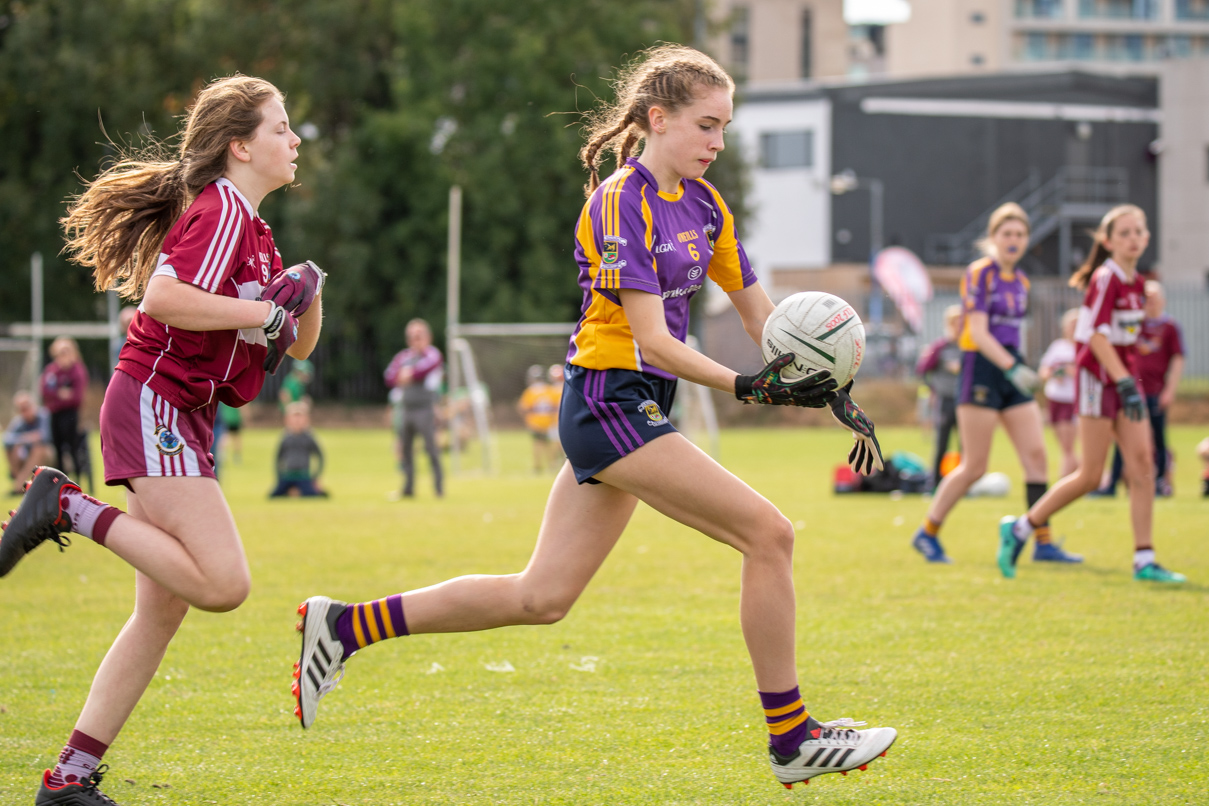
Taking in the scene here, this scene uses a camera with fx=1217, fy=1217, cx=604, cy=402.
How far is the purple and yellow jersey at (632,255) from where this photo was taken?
374 cm

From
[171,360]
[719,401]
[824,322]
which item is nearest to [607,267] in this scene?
[824,322]

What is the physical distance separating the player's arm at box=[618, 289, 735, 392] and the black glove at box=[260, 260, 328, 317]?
3.23 feet

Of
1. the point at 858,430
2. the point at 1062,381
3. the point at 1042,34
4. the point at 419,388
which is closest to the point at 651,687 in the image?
the point at 858,430

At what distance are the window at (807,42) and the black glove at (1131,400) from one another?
2930 inches

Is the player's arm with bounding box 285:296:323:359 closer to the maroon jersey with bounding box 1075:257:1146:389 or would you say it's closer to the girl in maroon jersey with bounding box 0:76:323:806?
the girl in maroon jersey with bounding box 0:76:323:806

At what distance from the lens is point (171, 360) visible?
366 centimetres

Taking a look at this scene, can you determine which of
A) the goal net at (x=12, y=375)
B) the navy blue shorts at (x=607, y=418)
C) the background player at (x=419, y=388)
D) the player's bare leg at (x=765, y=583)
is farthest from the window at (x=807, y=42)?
the player's bare leg at (x=765, y=583)

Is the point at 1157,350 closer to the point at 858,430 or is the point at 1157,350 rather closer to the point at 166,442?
the point at 858,430

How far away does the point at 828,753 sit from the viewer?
3693 millimetres

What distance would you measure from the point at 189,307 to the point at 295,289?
0.39 meters

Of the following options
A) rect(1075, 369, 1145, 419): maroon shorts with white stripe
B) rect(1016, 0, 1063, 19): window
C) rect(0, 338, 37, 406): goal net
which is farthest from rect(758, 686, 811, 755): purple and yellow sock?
rect(1016, 0, 1063, 19): window

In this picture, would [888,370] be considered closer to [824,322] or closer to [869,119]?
[869,119]

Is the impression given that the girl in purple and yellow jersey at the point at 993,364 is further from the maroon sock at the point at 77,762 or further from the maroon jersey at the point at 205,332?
the maroon sock at the point at 77,762

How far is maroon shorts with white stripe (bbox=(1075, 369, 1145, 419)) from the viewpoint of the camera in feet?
24.5
